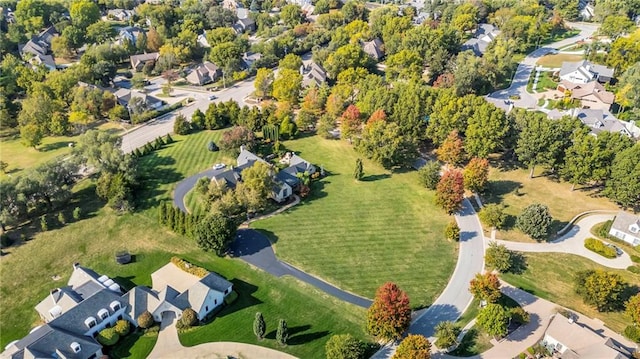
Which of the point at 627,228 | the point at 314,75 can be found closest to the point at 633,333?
the point at 627,228

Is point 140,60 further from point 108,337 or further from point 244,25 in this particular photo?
point 108,337

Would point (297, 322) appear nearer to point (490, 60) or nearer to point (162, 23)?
point (490, 60)

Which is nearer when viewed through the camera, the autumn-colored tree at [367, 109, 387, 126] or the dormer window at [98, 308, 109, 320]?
the dormer window at [98, 308, 109, 320]

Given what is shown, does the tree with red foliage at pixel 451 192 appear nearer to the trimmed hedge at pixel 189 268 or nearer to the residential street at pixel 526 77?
the trimmed hedge at pixel 189 268

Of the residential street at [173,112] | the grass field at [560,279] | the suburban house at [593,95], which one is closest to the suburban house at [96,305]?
the grass field at [560,279]

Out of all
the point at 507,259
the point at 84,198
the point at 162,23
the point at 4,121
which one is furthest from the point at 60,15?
the point at 507,259

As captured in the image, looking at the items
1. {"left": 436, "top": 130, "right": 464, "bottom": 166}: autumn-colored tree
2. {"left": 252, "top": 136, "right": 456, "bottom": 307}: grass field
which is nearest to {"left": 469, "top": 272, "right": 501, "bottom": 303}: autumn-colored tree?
{"left": 252, "top": 136, "right": 456, "bottom": 307}: grass field

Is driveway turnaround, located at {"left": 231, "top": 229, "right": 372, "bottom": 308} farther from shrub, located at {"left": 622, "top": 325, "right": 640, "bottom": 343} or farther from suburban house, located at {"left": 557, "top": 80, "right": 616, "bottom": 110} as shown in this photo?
suburban house, located at {"left": 557, "top": 80, "right": 616, "bottom": 110}
